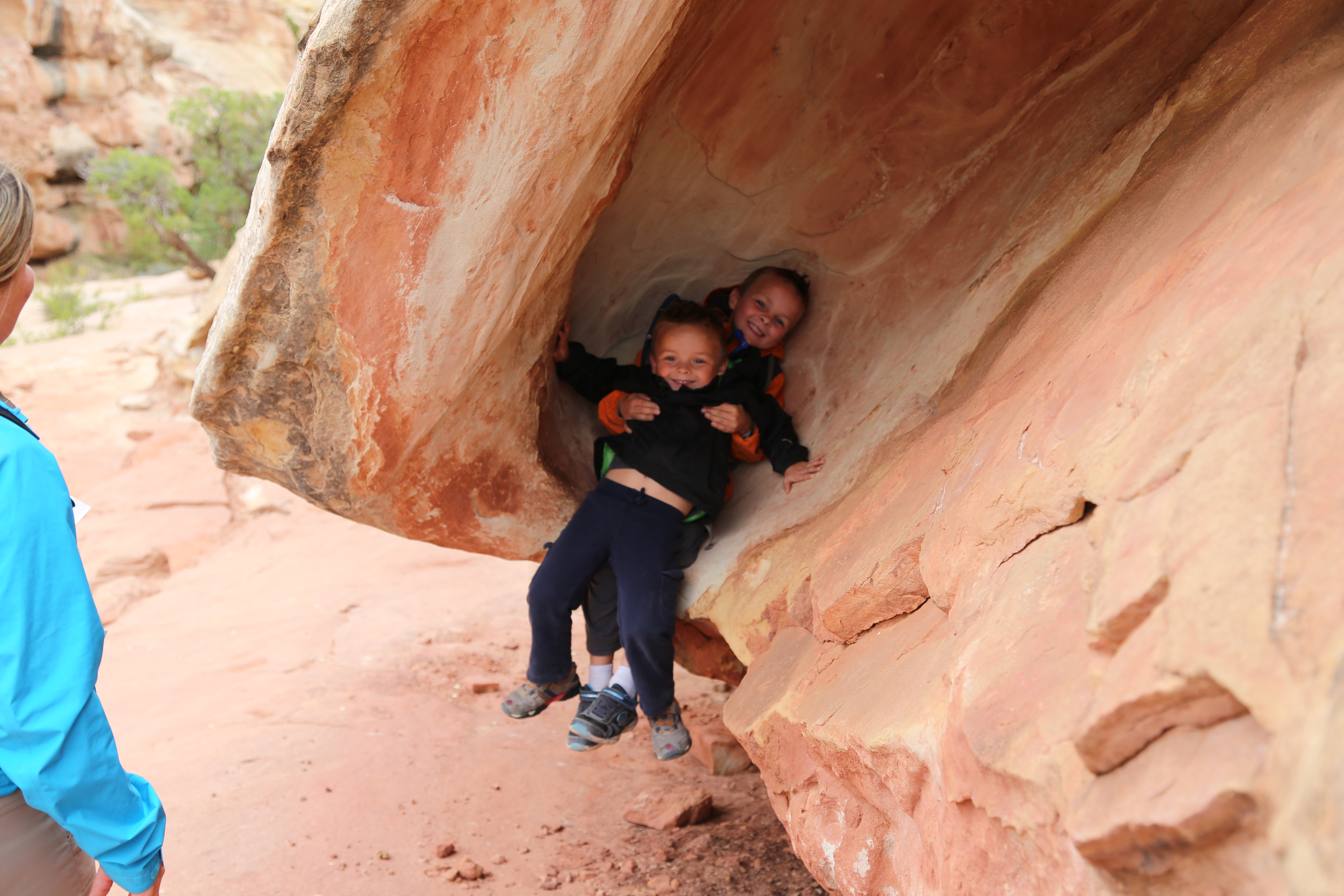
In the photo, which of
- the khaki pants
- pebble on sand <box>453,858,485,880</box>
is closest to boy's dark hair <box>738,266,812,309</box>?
pebble on sand <box>453,858,485,880</box>

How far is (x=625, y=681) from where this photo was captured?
10.0 ft

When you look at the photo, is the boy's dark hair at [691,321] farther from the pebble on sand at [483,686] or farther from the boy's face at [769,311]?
the pebble on sand at [483,686]

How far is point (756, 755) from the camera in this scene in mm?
2295

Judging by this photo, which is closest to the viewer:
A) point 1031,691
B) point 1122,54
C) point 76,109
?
point 1031,691

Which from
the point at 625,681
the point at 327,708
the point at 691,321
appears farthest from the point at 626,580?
the point at 327,708

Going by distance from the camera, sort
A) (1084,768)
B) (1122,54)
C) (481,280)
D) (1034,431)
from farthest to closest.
A: 1. (1122,54)
2. (481,280)
3. (1034,431)
4. (1084,768)

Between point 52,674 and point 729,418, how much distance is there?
1992 mm

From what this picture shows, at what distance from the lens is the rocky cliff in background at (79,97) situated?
1392cm

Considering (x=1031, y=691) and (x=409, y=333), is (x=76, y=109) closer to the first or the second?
(x=409, y=333)

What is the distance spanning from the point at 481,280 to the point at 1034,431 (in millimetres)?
1355

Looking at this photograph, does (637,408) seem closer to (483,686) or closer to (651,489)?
(651,489)

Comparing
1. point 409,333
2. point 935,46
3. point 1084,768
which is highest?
point 935,46

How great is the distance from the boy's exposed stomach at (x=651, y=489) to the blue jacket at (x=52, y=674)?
1.69 m

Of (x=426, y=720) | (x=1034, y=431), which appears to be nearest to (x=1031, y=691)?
(x=1034, y=431)
